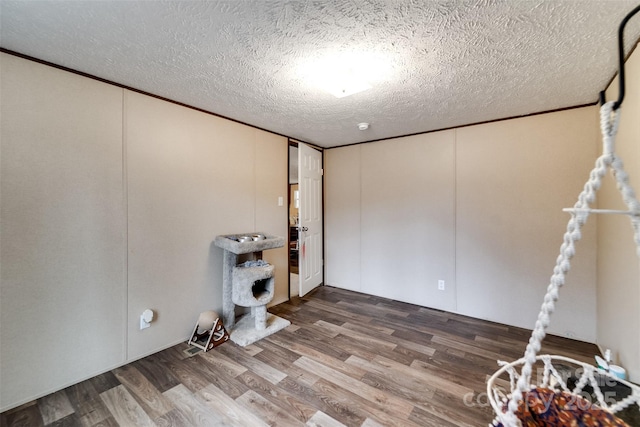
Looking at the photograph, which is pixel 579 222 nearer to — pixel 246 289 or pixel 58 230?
pixel 246 289

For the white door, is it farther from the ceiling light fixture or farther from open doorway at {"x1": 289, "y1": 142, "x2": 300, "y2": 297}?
the ceiling light fixture

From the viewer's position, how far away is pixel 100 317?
194 centimetres

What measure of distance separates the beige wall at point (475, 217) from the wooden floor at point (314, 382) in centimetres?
42

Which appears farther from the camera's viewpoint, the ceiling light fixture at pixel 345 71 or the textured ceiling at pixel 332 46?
the ceiling light fixture at pixel 345 71

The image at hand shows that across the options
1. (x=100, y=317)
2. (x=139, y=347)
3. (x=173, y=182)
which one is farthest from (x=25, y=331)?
(x=173, y=182)

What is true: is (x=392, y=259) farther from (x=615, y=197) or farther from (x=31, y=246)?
(x=31, y=246)

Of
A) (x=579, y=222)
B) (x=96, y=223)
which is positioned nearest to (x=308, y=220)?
(x=96, y=223)

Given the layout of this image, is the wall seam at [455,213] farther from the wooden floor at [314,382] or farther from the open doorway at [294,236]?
the open doorway at [294,236]

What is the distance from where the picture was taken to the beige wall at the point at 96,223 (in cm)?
162

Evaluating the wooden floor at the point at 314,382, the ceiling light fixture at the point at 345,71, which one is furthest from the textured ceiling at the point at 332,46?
the wooden floor at the point at 314,382

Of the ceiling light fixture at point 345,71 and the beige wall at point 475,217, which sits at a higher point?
the ceiling light fixture at point 345,71

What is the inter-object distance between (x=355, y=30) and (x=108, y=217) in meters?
2.16

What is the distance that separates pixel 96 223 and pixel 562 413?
2.76 metres

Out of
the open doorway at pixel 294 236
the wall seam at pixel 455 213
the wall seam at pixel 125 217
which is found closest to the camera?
the wall seam at pixel 125 217
